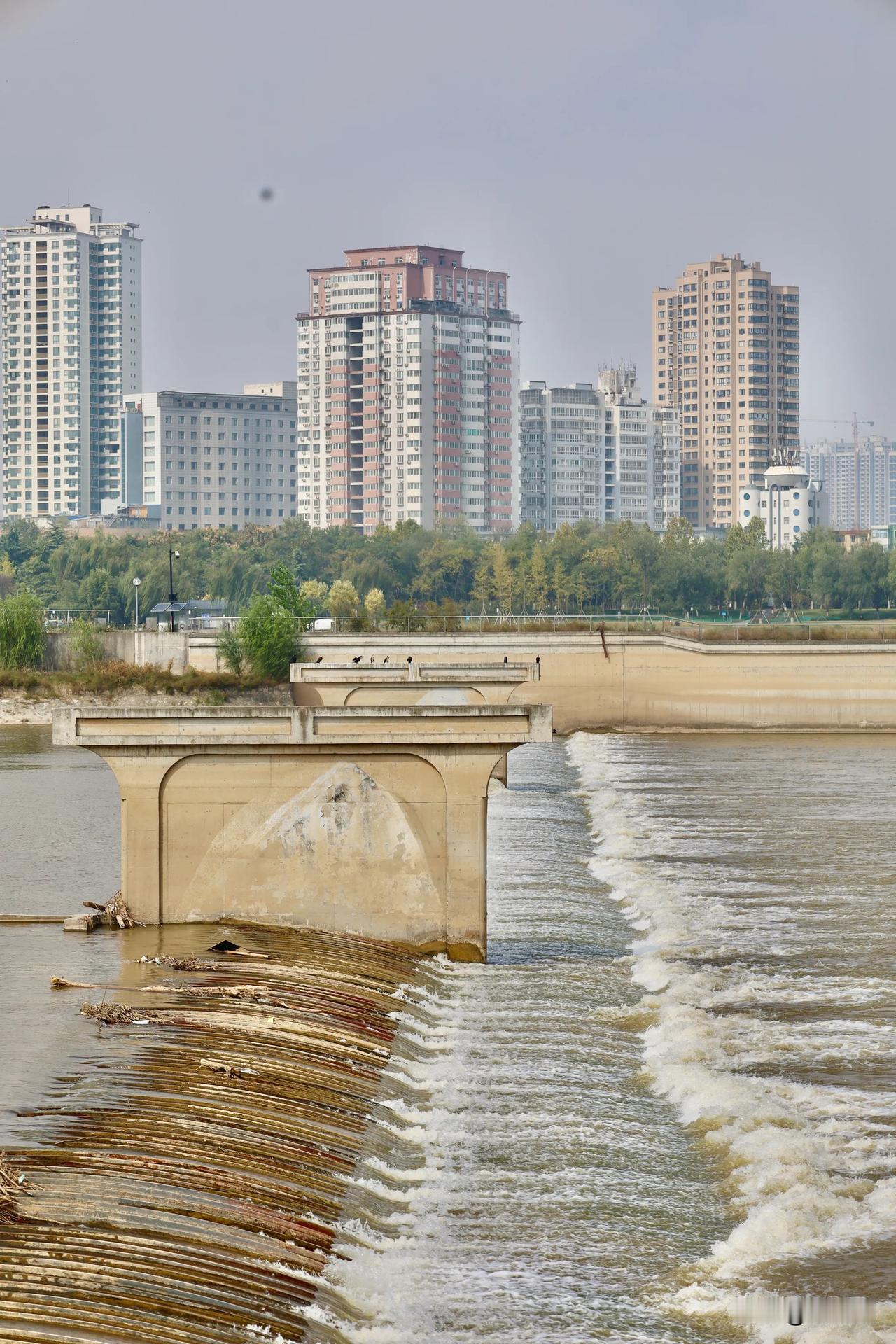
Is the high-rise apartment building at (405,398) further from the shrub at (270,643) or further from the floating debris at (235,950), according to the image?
the floating debris at (235,950)

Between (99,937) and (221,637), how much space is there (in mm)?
57647

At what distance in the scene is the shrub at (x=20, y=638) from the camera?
76875 millimetres

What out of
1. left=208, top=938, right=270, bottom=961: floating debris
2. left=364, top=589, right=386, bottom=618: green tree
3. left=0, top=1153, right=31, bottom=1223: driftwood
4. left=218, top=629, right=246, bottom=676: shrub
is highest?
left=364, top=589, right=386, bottom=618: green tree

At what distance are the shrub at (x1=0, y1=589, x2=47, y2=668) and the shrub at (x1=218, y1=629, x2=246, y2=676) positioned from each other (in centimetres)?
883

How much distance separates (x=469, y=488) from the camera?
187875mm

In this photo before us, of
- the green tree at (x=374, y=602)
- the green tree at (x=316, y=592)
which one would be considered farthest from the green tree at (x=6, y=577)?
the green tree at (x=374, y=602)

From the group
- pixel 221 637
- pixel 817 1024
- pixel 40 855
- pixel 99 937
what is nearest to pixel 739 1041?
pixel 817 1024

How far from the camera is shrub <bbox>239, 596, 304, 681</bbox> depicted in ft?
241

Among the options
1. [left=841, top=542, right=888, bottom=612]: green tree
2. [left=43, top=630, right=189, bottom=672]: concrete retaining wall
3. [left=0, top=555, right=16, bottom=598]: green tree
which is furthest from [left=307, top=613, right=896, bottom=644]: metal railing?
[left=0, top=555, right=16, bottom=598]: green tree

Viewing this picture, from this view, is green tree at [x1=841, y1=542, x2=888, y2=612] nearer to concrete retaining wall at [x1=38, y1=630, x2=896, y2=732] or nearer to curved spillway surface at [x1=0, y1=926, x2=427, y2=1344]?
concrete retaining wall at [x1=38, y1=630, x2=896, y2=732]

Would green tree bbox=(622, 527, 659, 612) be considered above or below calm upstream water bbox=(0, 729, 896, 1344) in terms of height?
above

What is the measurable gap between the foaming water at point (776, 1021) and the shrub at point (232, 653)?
121 ft

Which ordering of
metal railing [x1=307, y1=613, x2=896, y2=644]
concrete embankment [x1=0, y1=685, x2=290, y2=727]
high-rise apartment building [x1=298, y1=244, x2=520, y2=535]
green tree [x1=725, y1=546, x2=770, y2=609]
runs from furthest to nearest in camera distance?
high-rise apartment building [x1=298, y1=244, x2=520, y2=535] → green tree [x1=725, y1=546, x2=770, y2=609] → metal railing [x1=307, y1=613, x2=896, y2=644] → concrete embankment [x1=0, y1=685, x2=290, y2=727]

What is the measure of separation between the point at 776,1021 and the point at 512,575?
4391 inches
